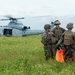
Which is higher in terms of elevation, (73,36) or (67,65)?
(73,36)

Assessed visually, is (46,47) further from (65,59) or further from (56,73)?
(56,73)

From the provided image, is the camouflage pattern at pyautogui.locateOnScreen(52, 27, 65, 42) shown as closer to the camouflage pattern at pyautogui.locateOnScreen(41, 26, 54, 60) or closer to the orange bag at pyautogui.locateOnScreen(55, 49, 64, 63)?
the camouflage pattern at pyautogui.locateOnScreen(41, 26, 54, 60)

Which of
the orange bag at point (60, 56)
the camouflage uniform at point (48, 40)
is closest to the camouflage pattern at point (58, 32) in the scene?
the camouflage uniform at point (48, 40)

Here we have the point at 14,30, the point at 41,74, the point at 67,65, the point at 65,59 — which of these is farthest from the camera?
the point at 14,30

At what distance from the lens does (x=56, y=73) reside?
11.7 metres

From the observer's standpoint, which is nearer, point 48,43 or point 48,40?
point 48,40

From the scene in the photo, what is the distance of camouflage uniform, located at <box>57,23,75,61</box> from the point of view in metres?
14.4

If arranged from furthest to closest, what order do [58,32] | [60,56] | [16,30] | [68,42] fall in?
1. [16,30]
2. [58,32]
3. [68,42]
4. [60,56]

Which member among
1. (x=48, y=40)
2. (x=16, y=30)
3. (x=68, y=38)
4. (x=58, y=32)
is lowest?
(x=16, y=30)

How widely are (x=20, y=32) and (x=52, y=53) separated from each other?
31.9m

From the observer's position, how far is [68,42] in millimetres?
14414

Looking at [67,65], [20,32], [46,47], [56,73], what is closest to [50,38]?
[46,47]

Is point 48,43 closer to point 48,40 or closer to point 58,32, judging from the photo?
point 48,40

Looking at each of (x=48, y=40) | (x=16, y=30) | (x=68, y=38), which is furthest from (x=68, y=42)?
(x=16, y=30)
